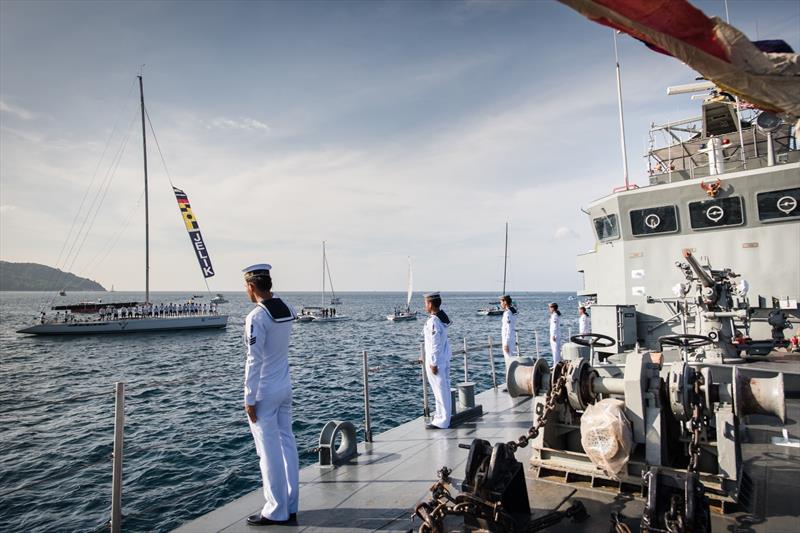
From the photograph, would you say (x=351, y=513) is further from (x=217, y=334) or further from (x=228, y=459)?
(x=217, y=334)

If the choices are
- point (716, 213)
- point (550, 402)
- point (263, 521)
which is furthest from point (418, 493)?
point (716, 213)

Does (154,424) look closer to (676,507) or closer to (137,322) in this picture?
(676,507)

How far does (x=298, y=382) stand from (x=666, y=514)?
19442mm

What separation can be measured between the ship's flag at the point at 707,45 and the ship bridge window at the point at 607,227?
10.4 metres

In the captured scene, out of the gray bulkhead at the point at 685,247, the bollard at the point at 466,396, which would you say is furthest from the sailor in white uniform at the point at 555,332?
the bollard at the point at 466,396

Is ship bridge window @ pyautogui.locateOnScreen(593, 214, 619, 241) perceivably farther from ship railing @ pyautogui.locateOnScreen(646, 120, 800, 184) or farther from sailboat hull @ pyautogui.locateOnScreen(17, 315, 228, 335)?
sailboat hull @ pyautogui.locateOnScreen(17, 315, 228, 335)

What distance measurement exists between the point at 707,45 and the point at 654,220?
34.0 ft

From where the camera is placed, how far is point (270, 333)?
4.00 metres

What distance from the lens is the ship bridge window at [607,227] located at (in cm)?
1183

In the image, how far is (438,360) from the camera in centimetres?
705

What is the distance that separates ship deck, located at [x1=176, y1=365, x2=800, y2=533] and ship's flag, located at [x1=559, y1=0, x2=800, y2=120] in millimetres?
3193

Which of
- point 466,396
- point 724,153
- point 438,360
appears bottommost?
point 466,396

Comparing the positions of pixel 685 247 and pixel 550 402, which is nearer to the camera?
pixel 550 402

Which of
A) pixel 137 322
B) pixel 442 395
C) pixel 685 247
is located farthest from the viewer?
pixel 137 322
